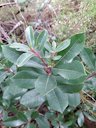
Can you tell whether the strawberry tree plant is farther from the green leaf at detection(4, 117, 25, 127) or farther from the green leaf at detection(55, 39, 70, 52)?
the green leaf at detection(4, 117, 25, 127)

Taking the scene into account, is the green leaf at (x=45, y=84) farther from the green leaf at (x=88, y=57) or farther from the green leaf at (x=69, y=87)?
the green leaf at (x=88, y=57)

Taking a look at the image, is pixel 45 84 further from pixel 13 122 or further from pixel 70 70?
pixel 13 122

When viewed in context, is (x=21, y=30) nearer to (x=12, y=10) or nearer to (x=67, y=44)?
(x=12, y=10)

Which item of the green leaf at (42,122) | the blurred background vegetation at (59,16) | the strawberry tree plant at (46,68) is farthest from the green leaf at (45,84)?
the blurred background vegetation at (59,16)

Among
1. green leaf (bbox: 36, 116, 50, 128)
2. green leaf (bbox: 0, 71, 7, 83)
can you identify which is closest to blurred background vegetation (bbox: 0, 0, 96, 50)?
green leaf (bbox: 36, 116, 50, 128)

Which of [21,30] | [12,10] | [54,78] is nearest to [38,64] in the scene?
[54,78]

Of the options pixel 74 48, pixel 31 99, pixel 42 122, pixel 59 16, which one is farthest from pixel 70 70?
pixel 59 16
